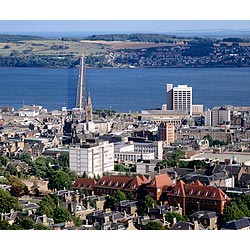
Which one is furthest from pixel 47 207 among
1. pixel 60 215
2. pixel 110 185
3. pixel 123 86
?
pixel 123 86

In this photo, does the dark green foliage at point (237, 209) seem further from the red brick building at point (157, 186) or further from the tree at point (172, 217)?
the red brick building at point (157, 186)

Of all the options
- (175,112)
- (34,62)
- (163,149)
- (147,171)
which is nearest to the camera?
(147,171)

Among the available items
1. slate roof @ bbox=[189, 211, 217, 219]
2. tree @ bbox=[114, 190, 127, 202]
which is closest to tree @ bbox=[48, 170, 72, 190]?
tree @ bbox=[114, 190, 127, 202]

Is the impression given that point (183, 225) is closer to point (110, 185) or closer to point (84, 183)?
point (110, 185)

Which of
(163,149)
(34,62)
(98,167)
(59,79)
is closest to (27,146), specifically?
(163,149)

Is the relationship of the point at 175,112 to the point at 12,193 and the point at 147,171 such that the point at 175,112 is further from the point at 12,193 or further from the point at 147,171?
the point at 12,193

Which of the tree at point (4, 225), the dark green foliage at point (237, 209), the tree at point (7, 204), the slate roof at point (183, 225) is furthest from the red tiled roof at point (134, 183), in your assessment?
the tree at point (4, 225)

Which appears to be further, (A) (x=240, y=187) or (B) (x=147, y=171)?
(B) (x=147, y=171)
